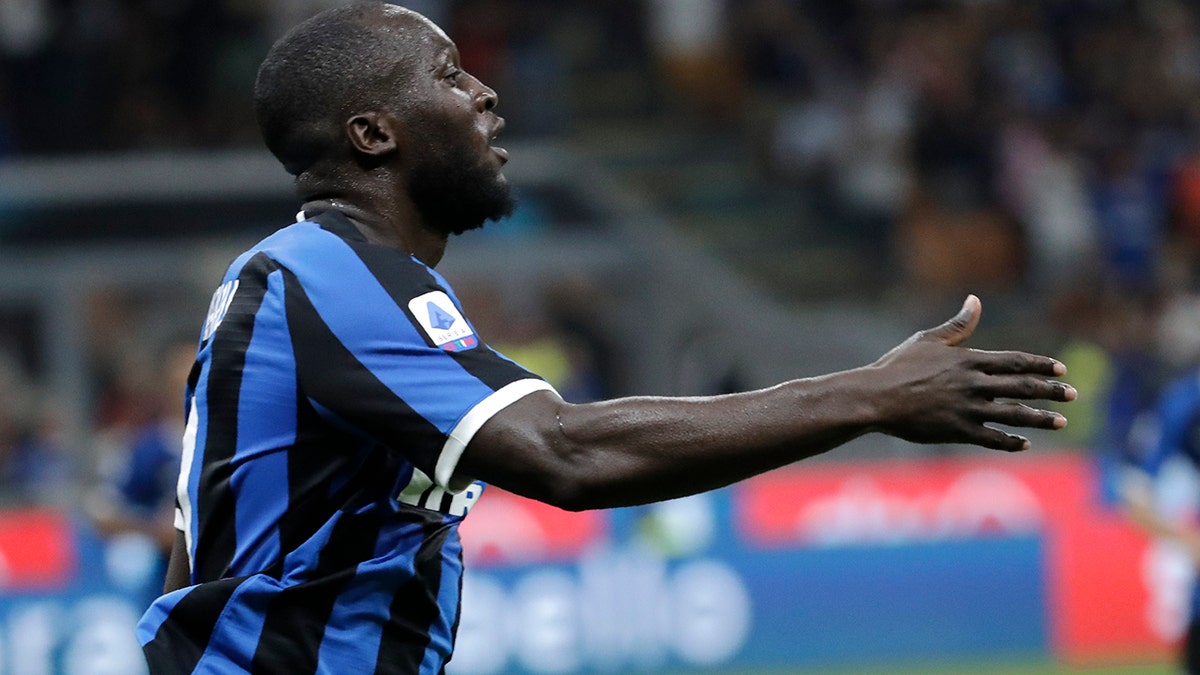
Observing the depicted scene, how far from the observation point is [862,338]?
44.9 ft

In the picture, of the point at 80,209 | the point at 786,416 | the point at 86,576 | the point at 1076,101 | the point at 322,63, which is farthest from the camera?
the point at 1076,101

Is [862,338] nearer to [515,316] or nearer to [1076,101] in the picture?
[515,316]

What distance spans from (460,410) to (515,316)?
36.8 ft

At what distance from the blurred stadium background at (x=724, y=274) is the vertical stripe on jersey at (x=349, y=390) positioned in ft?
19.1

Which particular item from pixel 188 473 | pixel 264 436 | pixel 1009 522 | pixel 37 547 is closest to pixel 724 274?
pixel 1009 522

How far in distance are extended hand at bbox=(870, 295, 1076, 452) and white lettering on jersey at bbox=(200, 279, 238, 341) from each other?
100cm

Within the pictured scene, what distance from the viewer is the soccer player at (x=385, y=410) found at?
2453 mm

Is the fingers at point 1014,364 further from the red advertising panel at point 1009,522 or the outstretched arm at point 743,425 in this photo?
the red advertising panel at point 1009,522

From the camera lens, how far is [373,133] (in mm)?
2777

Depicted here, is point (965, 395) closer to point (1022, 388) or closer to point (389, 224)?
point (1022, 388)

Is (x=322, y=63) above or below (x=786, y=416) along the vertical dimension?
above

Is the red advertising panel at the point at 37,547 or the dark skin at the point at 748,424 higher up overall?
the red advertising panel at the point at 37,547

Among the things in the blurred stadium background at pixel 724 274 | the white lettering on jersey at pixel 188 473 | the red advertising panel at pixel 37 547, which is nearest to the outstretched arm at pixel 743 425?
the white lettering on jersey at pixel 188 473

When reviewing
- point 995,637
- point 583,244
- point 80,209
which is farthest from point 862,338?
point 80,209
